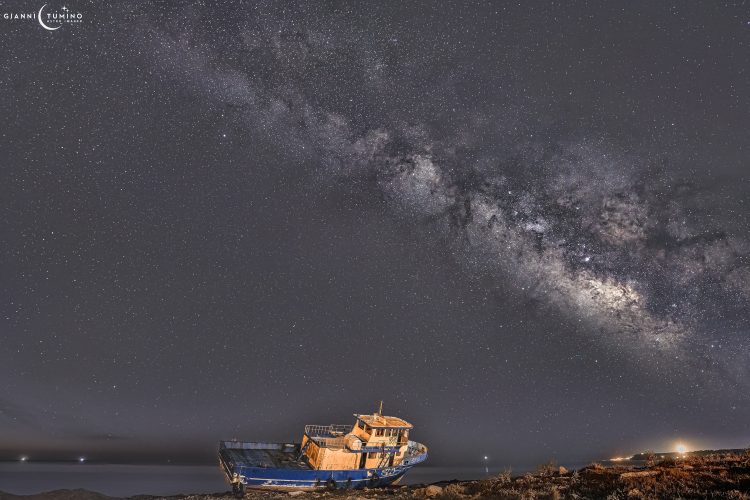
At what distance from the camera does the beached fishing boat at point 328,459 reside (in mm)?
30984

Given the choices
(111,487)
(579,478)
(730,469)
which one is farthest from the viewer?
(111,487)

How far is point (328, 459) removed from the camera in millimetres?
33531

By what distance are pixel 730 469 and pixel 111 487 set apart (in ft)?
271

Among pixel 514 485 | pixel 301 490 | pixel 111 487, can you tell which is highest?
pixel 514 485

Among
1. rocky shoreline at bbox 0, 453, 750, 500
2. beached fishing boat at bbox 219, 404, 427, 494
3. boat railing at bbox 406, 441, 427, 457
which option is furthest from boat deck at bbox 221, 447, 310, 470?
boat railing at bbox 406, 441, 427, 457

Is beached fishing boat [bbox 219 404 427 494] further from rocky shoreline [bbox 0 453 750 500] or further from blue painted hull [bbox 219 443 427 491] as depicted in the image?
rocky shoreline [bbox 0 453 750 500]

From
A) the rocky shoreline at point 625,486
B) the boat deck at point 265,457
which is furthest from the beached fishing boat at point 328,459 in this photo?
the rocky shoreline at point 625,486

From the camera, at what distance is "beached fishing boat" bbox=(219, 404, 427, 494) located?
3098 cm

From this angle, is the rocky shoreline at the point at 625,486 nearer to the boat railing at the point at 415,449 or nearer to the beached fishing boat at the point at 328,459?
the beached fishing boat at the point at 328,459

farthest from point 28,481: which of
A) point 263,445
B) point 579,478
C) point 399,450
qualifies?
point 579,478

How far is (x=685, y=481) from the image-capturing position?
62.5 feet

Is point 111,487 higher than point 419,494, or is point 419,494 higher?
point 419,494

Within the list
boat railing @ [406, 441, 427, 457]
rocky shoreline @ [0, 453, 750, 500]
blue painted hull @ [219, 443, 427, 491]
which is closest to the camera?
rocky shoreline @ [0, 453, 750, 500]

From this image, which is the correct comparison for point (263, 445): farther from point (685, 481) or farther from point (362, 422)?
point (685, 481)
